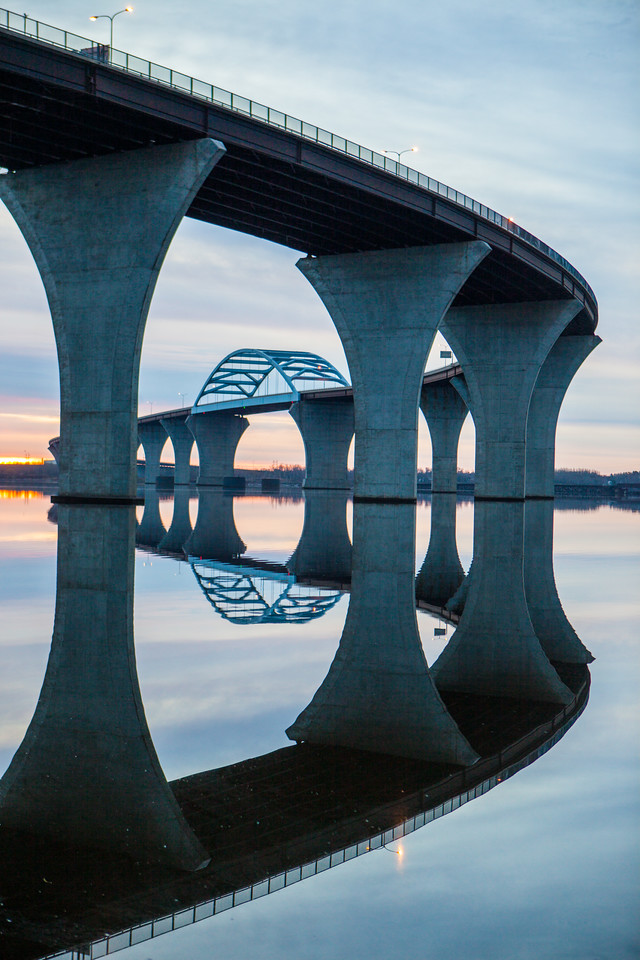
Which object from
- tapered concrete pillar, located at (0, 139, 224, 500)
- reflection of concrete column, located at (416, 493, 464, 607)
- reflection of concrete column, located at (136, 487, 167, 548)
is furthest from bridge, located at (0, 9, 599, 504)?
reflection of concrete column, located at (416, 493, 464, 607)

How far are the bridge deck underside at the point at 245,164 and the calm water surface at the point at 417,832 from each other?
66.8ft

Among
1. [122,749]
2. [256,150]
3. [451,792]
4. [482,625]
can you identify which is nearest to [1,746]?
[122,749]

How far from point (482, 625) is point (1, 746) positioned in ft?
28.3

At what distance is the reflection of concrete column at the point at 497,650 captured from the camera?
404 inches

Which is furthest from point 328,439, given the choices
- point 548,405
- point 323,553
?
point 323,553

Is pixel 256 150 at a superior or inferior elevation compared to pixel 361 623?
superior

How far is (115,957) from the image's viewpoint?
4129 mm

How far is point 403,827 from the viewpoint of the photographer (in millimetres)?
5816

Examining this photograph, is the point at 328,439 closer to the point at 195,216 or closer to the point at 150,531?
the point at 195,216

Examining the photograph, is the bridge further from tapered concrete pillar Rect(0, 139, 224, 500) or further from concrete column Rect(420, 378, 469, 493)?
concrete column Rect(420, 378, 469, 493)

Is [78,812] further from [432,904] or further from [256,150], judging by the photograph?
[256,150]

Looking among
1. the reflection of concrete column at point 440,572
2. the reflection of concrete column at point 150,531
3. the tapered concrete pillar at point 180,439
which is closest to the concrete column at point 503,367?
the reflection of concrete column at point 150,531

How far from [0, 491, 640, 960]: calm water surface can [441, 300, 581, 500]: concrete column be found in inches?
1861

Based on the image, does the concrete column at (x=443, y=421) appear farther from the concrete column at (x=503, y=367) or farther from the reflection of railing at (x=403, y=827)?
the reflection of railing at (x=403, y=827)
